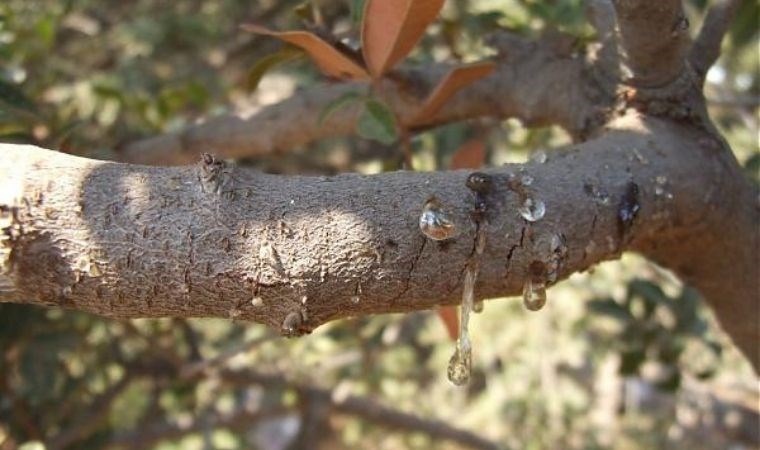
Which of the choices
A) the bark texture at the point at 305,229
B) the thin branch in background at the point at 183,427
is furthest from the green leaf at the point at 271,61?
the thin branch in background at the point at 183,427

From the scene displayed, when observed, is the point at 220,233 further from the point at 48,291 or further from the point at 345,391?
the point at 345,391

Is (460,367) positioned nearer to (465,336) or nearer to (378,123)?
(465,336)

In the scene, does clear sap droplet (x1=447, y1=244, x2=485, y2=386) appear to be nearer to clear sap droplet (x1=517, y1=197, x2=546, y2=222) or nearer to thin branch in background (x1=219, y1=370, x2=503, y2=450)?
clear sap droplet (x1=517, y1=197, x2=546, y2=222)

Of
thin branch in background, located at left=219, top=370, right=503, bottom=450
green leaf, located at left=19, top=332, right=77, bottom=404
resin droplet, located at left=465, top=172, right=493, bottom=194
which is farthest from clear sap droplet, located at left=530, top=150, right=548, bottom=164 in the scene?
thin branch in background, located at left=219, top=370, right=503, bottom=450

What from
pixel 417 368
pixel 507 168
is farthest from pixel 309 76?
pixel 417 368

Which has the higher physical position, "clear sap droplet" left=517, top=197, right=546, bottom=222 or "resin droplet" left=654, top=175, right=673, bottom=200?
"clear sap droplet" left=517, top=197, right=546, bottom=222

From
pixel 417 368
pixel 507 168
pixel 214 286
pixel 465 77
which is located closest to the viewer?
pixel 214 286

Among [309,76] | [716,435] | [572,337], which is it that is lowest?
[716,435]

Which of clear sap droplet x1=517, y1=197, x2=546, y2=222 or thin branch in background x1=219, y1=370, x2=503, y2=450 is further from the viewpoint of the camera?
thin branch in background x1=219, y1=370, x2=503, y2=450
